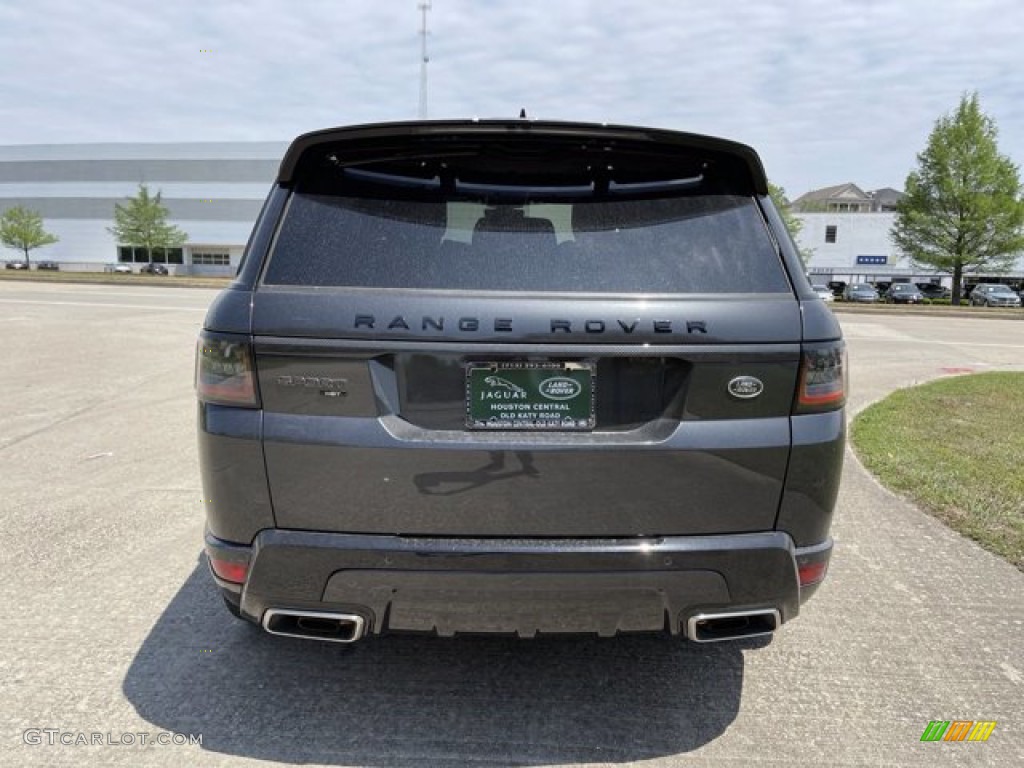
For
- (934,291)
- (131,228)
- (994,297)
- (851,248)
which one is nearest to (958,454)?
(994,297)

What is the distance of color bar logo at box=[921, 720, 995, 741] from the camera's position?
2.42 metres

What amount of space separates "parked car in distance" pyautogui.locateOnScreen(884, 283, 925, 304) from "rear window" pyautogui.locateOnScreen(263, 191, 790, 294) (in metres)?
46.1

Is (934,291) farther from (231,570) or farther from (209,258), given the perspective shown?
(209,258)

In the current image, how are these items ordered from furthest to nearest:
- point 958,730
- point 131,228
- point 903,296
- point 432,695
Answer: point 131,228, point 903,296, point 432,695, point 958,730

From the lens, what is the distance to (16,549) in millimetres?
3789

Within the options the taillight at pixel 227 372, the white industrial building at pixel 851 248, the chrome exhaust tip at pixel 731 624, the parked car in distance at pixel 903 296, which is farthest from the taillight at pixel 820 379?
the white industrial building at pixel 851 248

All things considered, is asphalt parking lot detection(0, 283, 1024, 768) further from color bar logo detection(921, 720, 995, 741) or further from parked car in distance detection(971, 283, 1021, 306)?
parked car in distance detection(971, 283, 1021, 306)

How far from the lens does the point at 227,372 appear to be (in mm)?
2156

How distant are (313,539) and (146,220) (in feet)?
221

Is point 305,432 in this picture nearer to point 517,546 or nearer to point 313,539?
point 313,539

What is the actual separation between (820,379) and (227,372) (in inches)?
72.3

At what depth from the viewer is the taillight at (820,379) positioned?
2.17m

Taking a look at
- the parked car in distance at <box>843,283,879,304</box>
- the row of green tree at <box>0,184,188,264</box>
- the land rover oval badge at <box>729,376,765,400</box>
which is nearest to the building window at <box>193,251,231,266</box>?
the row of green tree at <box>0,184,188,264</box>

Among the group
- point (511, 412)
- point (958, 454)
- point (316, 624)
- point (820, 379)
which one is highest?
point (820, 379)
